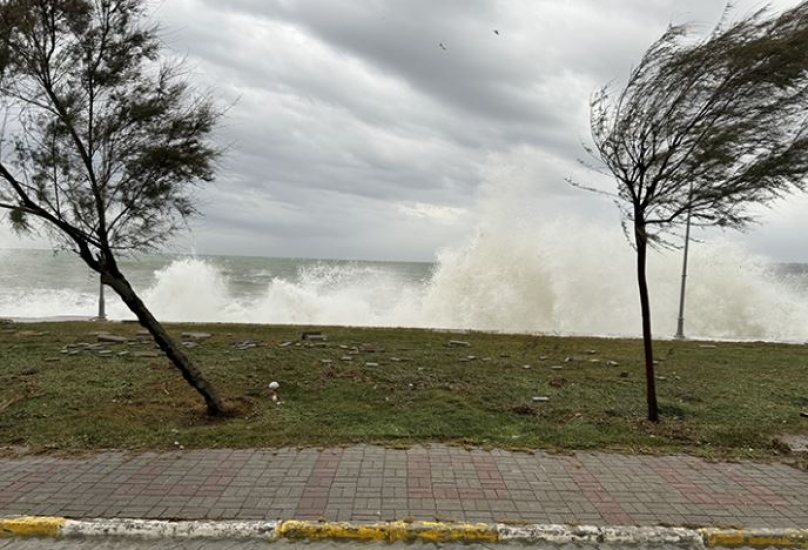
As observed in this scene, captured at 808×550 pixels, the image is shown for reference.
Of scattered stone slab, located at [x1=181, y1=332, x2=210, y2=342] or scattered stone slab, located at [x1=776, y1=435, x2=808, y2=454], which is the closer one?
scattered stone slab, located at [x1=776, y1=435, x2=808, y2=454]

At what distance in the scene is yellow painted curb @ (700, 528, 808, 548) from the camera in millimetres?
3930

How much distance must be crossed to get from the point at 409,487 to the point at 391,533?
71cm

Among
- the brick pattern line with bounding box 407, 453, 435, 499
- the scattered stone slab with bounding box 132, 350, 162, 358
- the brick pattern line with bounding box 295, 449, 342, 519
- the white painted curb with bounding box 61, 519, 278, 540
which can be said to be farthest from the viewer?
the scattered stone slab with bounding box 132, 350, 162, 358

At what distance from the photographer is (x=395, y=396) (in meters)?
7.88

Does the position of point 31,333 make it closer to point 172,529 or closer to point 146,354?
point 146,354

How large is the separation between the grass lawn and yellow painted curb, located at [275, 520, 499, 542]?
173 cm

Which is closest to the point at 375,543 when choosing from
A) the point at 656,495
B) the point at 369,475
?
the point at 369,475

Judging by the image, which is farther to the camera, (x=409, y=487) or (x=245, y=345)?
(x=245, y=345)

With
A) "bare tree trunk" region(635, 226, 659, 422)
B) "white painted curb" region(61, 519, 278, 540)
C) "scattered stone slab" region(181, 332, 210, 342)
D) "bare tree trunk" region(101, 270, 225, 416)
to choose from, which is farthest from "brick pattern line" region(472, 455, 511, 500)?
"scattered stone slab" region(181, 332, 210, 342)

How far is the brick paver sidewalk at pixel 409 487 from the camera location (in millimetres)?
4156

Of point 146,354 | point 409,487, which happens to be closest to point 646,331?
point 409,487

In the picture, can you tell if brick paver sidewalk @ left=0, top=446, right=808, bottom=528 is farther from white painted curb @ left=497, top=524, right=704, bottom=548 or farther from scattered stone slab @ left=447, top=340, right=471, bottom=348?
scattered stone slab @ left=447, top=340, right=471, bottom=348

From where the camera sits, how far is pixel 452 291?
26.2 metres

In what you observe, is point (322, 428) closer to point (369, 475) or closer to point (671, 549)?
point (369, 475)
